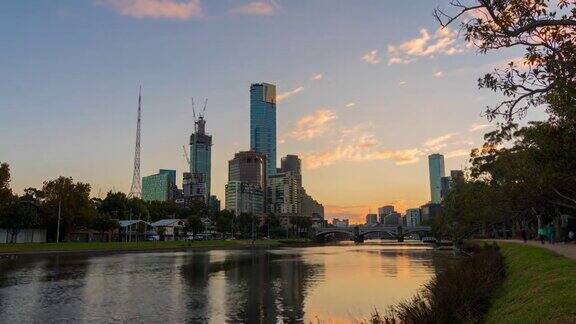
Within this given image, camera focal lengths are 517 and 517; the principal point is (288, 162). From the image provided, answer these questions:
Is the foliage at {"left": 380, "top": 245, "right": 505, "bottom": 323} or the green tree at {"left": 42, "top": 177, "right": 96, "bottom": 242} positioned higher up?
the green tree at {"left": 42, "top": 177, "right": 96, "bottom": 242}

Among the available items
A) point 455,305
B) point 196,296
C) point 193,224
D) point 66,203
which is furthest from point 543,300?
point 193,224

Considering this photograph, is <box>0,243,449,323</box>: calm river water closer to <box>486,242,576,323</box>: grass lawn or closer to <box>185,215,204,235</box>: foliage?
<box>486,242,576,323</box>: grass lawn

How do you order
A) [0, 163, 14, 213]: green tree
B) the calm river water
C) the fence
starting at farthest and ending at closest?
the fence, [0, 163, 14, 213]: green tree, the calm river water

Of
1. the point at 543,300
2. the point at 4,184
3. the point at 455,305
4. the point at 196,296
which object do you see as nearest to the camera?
the point at 543,300

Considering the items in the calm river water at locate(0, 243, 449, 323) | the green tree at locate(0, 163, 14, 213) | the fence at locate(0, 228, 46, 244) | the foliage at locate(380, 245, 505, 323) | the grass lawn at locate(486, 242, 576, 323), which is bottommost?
the calm river water at locate(0, 243, 449, 323)

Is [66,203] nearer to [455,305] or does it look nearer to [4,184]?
[4,184]

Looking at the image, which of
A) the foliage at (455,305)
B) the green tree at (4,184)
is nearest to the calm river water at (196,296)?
the foliage at (455,305)

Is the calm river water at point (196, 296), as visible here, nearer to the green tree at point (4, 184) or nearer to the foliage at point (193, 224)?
the green tree at point (4, 184)

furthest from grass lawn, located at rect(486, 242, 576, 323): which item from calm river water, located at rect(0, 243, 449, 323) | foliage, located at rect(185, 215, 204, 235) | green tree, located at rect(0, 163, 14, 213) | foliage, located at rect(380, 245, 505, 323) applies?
foliage, located at rect(185, 215, 204, 235)

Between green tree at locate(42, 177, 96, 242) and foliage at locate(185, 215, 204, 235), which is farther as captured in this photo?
foliage at locate(185, 215, 204, 235)

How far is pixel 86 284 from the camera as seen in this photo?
4538cm

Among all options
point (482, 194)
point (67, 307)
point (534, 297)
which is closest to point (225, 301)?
point (67, 307)

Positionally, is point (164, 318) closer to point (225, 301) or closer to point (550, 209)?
point (225, 301)

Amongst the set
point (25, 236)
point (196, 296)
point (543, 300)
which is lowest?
point (196, 296)
